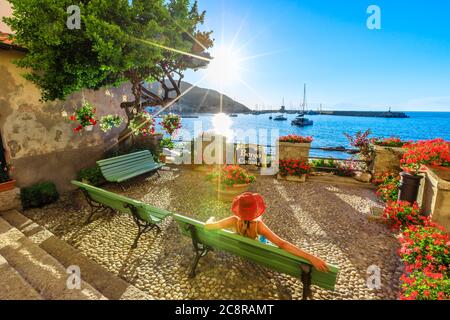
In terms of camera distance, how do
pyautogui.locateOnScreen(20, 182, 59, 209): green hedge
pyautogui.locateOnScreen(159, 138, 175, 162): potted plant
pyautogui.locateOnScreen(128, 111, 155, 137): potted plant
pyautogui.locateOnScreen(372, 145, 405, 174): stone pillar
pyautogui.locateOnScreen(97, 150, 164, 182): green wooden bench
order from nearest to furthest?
pyautogui.locateOnScreen(20, 182, 59, 209): green hedge
pyautogui.locateOnScreen(97, 150, 164, 182): green wooden bench
pyautogui.locateOnScreen(372, 145, 405, 174): stone pillar
pyautogui.locateOnScreen(128, 111, 155, 137): potted plant
pyautogui.locateOnScreen(159, 138, 175, 162): potted plant

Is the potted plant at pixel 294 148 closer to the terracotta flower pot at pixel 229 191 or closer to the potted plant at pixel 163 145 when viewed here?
the terracotta flower pot at pixel 229 191

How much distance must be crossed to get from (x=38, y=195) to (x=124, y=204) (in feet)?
11.5

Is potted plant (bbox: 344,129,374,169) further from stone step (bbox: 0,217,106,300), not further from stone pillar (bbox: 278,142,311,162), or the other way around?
stone step (bbox: 0,217,106,300)

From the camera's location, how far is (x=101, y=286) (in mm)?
3131

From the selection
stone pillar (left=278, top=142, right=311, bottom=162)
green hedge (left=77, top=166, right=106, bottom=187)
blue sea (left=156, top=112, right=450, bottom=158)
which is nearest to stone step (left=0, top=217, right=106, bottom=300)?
green hedge (left=77, top=166, right=106, bottom=187)

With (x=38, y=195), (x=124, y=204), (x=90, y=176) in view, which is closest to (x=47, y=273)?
(x=124, y=204)

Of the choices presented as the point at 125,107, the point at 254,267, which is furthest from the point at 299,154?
the point at 125,107

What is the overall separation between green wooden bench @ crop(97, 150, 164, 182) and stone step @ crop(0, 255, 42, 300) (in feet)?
11.7

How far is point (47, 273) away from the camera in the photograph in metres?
3.17

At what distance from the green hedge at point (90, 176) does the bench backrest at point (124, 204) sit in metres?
2.36

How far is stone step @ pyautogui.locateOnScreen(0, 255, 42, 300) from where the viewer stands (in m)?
2.67

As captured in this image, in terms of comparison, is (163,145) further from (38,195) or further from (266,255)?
(266,255)
